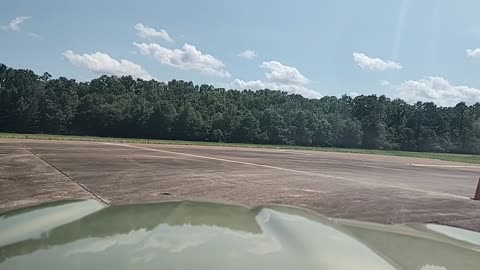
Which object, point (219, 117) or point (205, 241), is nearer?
point (205, 241)

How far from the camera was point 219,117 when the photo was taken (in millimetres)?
106000

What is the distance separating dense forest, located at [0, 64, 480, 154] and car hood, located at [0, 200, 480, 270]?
96.6 m

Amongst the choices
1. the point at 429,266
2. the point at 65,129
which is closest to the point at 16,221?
the point at 429,266

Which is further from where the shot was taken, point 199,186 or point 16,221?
point 199,186

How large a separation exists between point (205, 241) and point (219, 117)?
103920 mm

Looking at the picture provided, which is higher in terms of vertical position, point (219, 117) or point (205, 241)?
point (219, 117)

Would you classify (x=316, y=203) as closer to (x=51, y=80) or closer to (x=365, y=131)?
(x=365, y=131)

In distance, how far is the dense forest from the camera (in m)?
98.4

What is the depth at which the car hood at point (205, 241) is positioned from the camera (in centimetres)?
197

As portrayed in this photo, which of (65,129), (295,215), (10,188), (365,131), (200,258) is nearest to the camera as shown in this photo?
(200,258)

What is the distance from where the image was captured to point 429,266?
7.68ft

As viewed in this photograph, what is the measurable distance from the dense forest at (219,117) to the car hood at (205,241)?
317 feet

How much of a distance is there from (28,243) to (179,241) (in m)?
0.66

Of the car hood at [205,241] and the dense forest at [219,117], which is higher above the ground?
the dense forest at [219,117]
